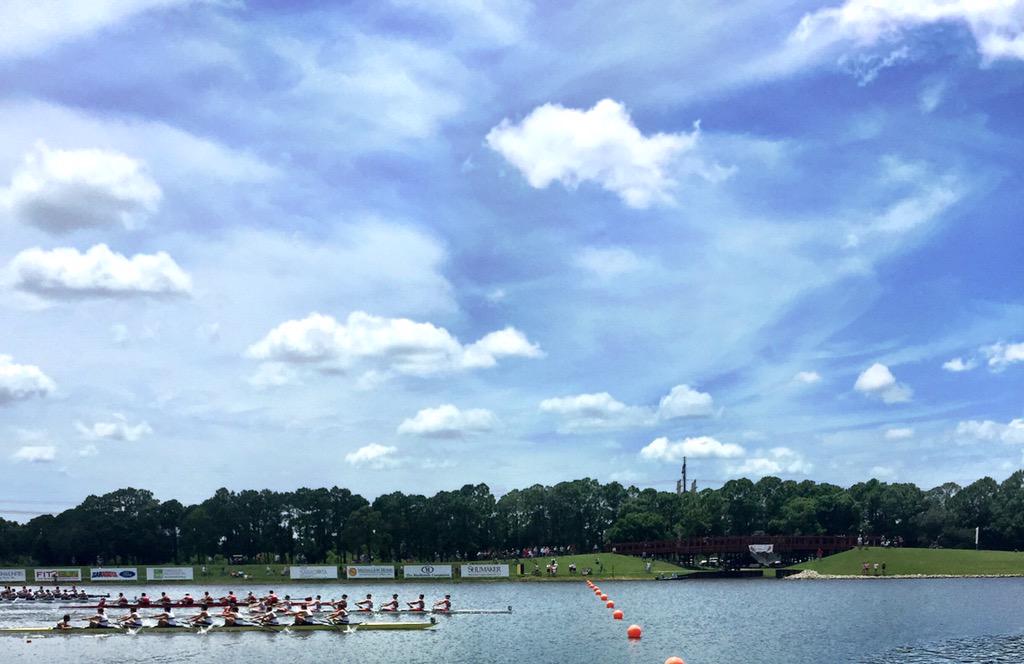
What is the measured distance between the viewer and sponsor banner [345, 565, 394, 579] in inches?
3819

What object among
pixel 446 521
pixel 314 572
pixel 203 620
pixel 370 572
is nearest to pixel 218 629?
pixel 203 620

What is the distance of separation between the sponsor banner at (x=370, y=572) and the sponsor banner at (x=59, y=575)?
3018 cm

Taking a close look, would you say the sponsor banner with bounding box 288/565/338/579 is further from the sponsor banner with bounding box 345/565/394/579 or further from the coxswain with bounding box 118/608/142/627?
the coxswain with bounding box 118/608/142/627

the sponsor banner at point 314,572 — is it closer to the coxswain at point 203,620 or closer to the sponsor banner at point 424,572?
the sponsor banner at point 424,572

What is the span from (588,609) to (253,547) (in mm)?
92739

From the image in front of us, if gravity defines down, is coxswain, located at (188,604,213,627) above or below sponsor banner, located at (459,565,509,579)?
above

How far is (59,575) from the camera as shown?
350ft

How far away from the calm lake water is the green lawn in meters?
33.0

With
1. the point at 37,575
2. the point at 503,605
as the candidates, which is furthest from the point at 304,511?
the point at 503,605

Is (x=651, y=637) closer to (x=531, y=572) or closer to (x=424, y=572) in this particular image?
(x=424, y=572)

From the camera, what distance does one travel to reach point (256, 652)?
43.7 m

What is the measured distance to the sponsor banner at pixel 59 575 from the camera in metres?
103

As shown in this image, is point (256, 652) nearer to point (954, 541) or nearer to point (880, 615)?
point (880, 615)

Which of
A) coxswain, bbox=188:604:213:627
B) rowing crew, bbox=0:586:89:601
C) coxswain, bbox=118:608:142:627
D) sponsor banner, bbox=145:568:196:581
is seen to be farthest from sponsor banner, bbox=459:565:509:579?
coxswain, bbox=118:608:142:627
